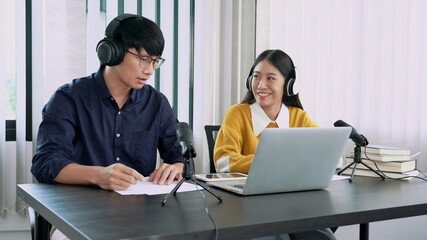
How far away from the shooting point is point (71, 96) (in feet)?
5.59

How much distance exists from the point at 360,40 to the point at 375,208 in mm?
1881

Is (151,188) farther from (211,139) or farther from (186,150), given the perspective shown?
(211,139)

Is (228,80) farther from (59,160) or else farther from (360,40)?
(59,160)

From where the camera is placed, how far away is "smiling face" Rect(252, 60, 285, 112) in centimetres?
212

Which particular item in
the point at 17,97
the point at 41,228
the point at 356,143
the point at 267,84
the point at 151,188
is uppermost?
the point at 267,84

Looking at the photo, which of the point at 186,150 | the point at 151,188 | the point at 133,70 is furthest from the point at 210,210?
the point at 133,70

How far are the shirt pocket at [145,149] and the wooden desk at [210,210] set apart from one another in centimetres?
46

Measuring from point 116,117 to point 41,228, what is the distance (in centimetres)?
56

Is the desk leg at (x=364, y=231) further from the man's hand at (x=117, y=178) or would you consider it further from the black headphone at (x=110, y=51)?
the black headphone at (x=110, y=51)

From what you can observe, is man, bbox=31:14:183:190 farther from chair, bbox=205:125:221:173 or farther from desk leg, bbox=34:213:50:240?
chair, bbox=205:125:221:173

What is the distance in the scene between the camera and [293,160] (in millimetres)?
1295

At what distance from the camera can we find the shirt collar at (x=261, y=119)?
6.88 ft

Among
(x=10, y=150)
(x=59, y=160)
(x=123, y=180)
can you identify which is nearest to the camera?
(x=123, y=180)

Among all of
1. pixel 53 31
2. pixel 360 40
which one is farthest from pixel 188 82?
pixel 360 40
